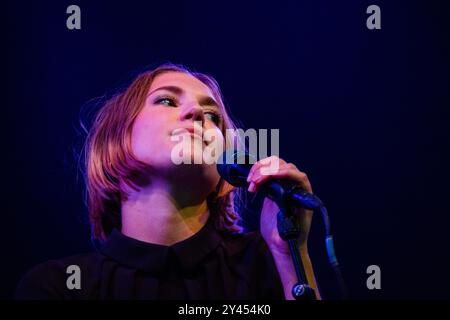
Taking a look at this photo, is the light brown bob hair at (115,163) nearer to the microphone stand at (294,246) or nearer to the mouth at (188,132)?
the mouth at (188,132)

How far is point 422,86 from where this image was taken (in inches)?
86.5

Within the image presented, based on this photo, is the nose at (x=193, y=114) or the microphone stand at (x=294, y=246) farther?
the nose at (x=193, y=114)

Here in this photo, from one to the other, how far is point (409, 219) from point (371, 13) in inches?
35.7

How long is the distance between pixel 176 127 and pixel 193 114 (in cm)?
7

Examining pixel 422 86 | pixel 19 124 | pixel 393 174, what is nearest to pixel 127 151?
pixel 19 124

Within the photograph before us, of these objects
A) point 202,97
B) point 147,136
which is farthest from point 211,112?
point 147,136

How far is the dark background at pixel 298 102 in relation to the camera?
2.02m

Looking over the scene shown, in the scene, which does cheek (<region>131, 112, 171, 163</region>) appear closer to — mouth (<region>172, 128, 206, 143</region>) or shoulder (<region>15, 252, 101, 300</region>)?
mouth (<region>172, 128, 206, 143</region>)

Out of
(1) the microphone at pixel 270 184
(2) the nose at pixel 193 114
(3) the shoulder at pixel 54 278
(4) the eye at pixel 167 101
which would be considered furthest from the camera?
(4) the eye at pixel 167 101

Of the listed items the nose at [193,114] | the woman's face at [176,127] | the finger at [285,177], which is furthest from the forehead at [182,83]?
the finger at [285,177]

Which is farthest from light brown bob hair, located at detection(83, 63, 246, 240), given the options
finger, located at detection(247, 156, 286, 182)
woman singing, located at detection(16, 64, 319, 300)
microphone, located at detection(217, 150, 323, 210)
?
finger, located at detection(247, 156, 286, 182)

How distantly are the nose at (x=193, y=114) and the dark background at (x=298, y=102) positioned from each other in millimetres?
519
